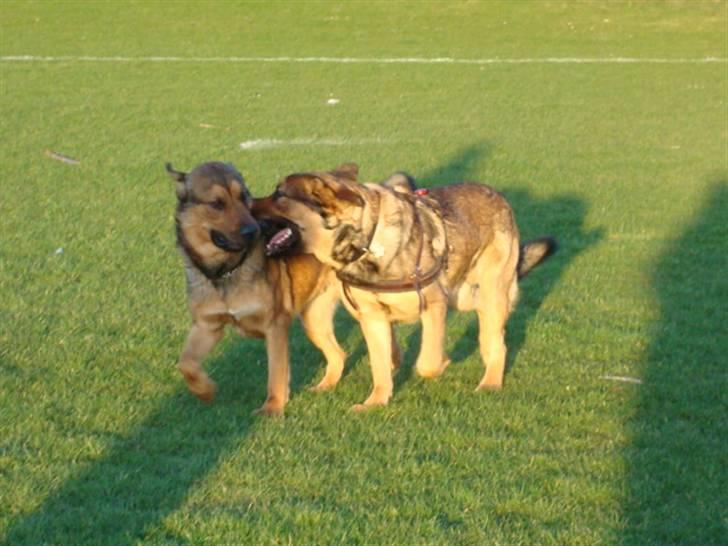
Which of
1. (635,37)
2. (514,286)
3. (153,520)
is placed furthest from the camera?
(635,37)

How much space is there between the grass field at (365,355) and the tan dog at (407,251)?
1.05 feet

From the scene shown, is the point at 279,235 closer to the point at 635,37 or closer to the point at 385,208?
the point at 385,208

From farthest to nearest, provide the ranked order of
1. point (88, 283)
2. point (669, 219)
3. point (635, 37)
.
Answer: point (635, 37), point (669, 219), point (88, 283)

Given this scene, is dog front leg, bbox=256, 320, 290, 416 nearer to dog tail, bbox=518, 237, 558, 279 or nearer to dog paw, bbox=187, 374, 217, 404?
dog paw, bbox=187, 374, 217, 404

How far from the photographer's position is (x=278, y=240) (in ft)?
22.6

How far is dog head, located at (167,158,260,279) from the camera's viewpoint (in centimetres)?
691

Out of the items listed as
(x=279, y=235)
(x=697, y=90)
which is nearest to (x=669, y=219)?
(x=279, y=235)

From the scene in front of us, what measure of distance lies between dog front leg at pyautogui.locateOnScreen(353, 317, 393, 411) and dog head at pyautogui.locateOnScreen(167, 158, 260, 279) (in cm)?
83

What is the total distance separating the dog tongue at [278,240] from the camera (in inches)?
269

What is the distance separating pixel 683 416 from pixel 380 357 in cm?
163

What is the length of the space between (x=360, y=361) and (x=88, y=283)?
2.37 meters

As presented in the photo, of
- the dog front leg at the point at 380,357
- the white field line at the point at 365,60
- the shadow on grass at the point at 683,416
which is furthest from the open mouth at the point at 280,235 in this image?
the white field line at the point at 365,60

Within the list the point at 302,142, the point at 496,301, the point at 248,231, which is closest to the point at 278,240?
the point at 248,231

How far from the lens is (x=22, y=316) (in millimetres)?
8602
